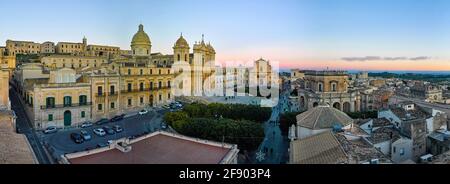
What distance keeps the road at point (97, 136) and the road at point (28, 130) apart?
0.27m

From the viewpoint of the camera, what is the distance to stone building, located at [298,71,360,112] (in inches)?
824

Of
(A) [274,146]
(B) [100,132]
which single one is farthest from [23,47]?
(A) [274,146]

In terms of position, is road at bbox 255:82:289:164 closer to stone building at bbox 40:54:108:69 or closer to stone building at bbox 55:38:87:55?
stone building at bbox 40:54:108:69

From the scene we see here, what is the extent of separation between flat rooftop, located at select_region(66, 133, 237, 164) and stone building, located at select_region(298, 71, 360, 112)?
46.4ft

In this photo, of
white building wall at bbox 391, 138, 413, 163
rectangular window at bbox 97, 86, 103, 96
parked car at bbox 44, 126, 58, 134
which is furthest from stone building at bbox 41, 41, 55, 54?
white building wall at bbox 391, 138, 413, 163

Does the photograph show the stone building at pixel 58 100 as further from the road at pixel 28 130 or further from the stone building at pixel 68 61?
the stone building at pixel 68 61

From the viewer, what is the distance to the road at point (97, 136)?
11.4 m

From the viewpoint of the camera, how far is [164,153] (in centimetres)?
721

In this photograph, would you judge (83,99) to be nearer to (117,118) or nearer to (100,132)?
(117,118)

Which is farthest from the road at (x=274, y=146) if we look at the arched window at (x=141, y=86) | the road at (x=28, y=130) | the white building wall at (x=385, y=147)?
the arched window at (x=141, y=86)

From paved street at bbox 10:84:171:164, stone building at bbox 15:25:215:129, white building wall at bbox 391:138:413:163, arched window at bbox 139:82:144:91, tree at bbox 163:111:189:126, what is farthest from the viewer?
arched window at bbox 139:82:144:91

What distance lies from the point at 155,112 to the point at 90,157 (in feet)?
40.9

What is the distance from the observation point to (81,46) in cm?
3919
